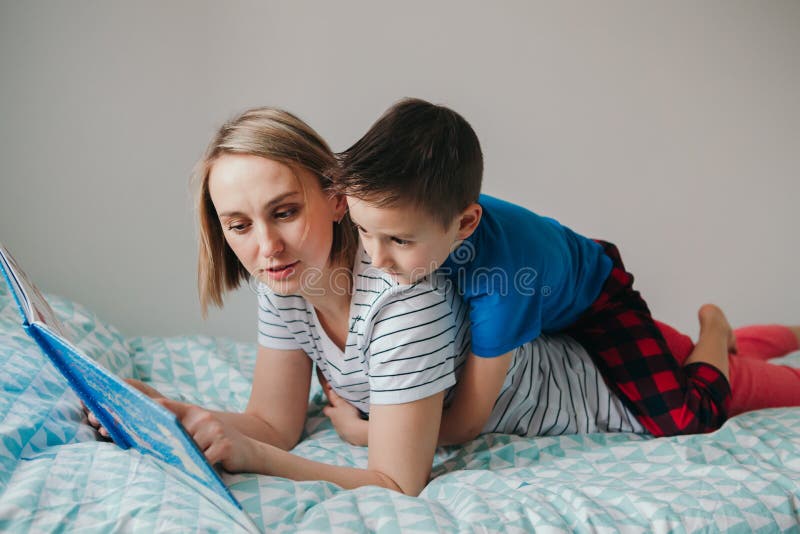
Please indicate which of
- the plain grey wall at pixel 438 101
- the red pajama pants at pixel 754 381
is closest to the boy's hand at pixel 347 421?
the red pajama pants at pixel 754 381

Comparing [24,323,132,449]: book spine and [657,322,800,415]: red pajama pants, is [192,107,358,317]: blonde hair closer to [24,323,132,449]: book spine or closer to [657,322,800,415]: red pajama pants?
[24,323,132,449]: book spine

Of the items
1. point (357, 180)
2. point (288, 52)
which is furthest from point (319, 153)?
point (288, 52)

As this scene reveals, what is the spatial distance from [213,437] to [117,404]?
154 millimetres

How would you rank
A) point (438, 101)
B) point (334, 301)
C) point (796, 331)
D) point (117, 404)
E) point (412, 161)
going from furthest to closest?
point (438, 101), point (796, 331), point (334, 301), point (412, 161), point (117, 404)

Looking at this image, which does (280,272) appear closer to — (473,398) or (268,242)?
(268,242)

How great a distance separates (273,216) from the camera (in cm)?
108

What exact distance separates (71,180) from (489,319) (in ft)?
4.87

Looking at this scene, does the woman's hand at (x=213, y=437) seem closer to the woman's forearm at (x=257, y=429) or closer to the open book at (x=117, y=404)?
the open book at (x=117, y=404)

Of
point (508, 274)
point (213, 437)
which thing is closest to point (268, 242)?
point (213, 437)

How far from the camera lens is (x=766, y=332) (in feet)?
6.34

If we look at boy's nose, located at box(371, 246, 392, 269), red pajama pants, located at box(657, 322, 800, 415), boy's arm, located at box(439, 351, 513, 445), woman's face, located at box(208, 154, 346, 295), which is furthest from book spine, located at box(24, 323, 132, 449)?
red pajama pants, located at box(657, 322, 800, 415)

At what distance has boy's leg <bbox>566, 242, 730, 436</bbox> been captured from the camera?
142 cm

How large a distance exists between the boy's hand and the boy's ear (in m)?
0.42

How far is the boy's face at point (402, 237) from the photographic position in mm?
1016
